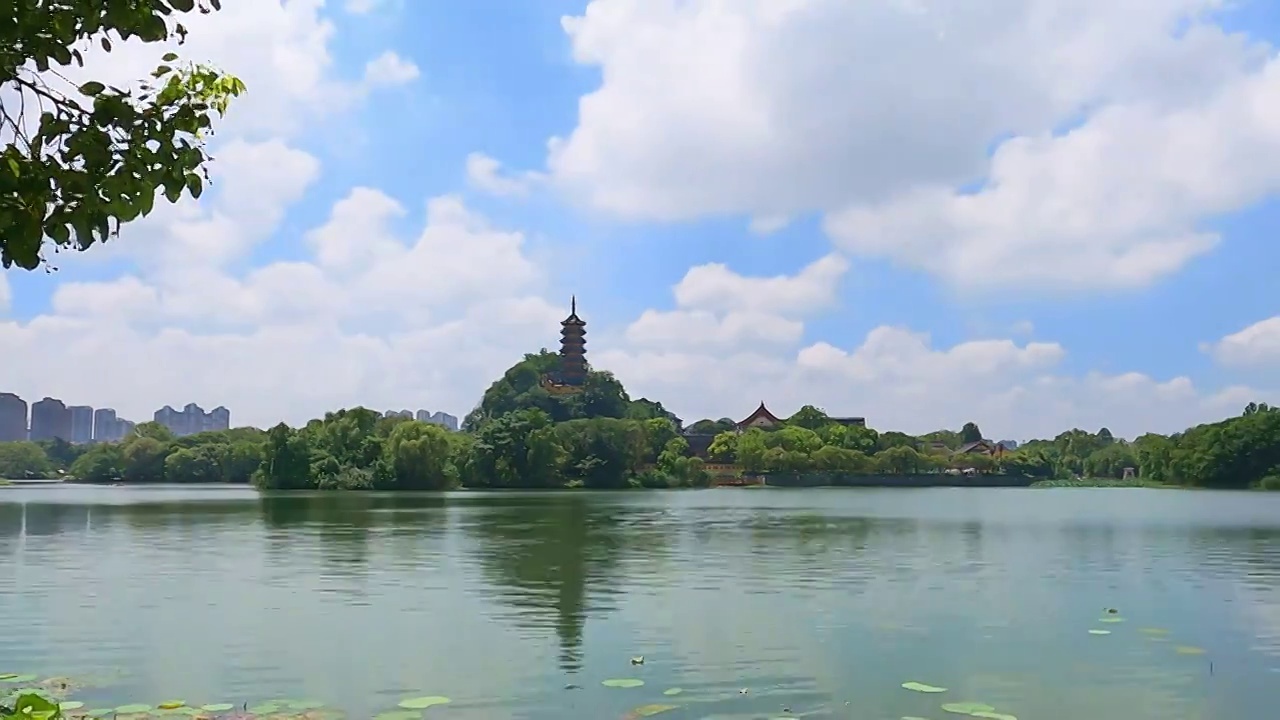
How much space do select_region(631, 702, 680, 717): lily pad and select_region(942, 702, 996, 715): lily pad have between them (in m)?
2.33

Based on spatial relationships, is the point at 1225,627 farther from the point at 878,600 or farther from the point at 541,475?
the point at 541,475

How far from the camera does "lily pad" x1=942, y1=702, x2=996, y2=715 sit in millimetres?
9111

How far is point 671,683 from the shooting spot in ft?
33.5

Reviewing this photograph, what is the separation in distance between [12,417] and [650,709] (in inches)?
7773

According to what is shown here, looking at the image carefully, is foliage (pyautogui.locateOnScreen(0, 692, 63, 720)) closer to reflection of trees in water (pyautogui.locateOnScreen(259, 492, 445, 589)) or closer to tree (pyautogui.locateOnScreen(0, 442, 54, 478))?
reflection of trees in water (pyautogui.locateOnScreen(259, 492, 445, 589))

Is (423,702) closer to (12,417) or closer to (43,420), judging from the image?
(12,417)

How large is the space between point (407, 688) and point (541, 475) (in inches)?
2683

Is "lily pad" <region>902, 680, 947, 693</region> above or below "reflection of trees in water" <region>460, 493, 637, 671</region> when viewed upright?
below

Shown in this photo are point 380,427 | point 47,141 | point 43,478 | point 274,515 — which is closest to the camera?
point 47,141

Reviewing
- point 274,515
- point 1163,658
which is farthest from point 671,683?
point 274,515

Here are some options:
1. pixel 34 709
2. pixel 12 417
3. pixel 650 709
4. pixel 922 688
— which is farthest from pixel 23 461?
pixel 34 709

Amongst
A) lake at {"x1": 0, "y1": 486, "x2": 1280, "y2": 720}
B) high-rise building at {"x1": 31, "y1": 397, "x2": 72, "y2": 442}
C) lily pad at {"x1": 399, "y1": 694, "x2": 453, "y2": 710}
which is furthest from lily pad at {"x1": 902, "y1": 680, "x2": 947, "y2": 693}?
high-rise building at {"x1": 31, "y1": 397, "x2": 72, "y2": 442}

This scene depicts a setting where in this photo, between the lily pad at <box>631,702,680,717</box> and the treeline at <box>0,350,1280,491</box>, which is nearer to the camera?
the lily pad at <box>631,702,680,717</box>

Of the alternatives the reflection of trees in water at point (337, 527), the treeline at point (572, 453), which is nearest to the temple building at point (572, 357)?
the treeline at point (572, 453)
